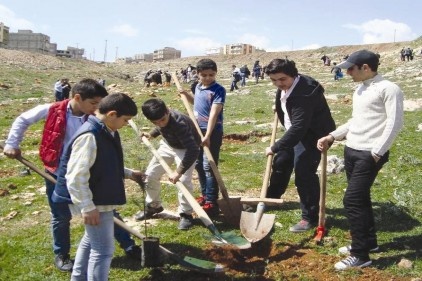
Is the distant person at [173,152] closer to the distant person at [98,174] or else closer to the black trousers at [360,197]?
the distant person at [98,174]

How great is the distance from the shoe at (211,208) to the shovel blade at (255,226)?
0.81m

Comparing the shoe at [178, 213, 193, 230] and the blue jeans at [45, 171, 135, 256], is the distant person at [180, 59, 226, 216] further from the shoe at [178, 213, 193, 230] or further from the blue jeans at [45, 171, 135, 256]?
the blue jeans at [45, 171, 135, 256]

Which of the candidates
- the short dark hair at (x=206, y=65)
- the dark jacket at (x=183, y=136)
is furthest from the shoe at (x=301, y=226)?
the short dark hair at (x=206, y=65)

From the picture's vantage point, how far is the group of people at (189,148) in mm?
3719

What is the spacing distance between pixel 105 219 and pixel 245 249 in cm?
207

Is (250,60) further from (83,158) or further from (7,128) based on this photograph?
(83,158)

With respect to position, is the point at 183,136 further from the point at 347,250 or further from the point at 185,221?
the point at 347,250

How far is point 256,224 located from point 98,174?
245 cm

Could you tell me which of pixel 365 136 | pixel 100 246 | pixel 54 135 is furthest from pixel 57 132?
pixel 365 136

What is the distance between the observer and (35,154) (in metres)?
11.6

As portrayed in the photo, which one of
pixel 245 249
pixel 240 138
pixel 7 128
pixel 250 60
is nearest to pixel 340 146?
pixel 240 138

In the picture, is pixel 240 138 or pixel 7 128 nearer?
pixel 240 138

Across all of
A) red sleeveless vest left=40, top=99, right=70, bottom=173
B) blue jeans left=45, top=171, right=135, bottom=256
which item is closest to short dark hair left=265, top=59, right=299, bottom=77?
red sleeveless vest left=40, top=99, right=70, bottom=173

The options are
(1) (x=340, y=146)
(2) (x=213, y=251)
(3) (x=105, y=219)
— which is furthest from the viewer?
(1) (x=340, y=146)
